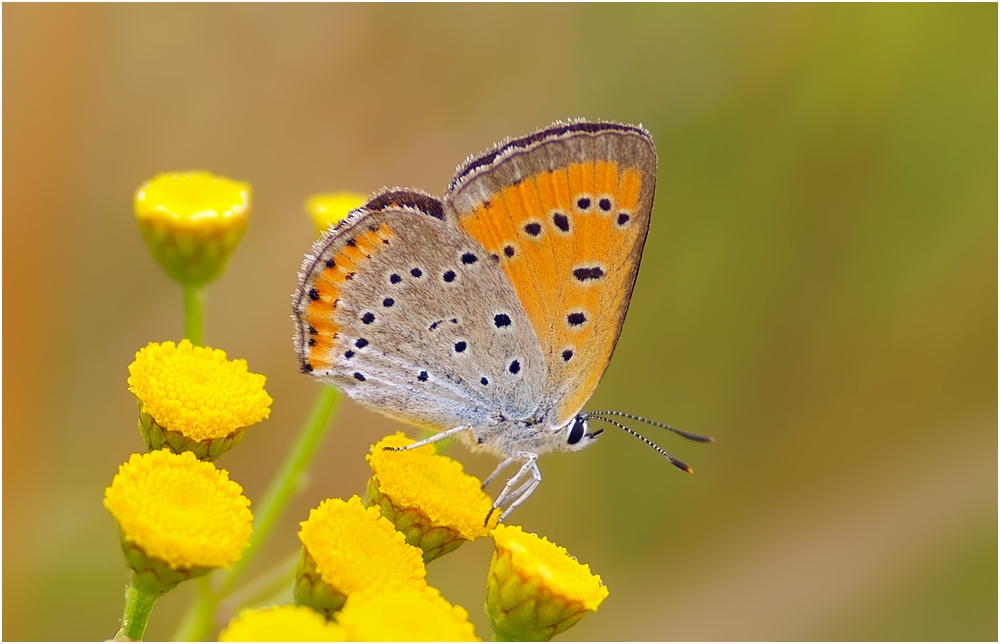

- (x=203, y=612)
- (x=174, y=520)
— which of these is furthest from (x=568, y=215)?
(x=203, y=612)

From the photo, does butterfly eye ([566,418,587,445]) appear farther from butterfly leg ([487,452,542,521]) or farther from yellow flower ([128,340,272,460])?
yellow flower ([128,340,272,460])

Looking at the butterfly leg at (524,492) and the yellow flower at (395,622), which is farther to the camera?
the butterfly leg at (524,492)

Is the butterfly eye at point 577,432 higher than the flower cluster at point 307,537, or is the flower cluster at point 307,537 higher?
the butterfly eye at point 577,432

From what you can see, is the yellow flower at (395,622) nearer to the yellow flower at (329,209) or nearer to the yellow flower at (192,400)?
the yellow flower at (192,400)

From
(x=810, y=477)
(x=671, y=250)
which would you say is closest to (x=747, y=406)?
(x=810, y=477)

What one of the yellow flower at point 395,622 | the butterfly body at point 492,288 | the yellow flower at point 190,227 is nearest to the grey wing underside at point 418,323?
the butterfly body at point 492,288

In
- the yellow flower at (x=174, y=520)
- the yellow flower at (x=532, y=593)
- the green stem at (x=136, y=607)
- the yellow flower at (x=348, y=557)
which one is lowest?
the green stem at (x=136, y=607)

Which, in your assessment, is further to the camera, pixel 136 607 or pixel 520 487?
pixel 520 487

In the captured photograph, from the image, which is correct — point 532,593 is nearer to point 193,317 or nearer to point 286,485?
point 286,485
